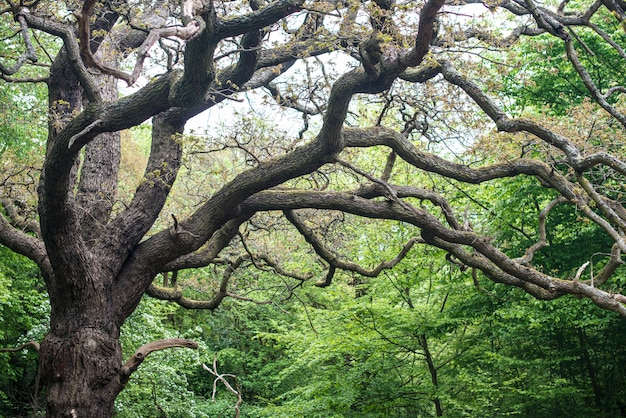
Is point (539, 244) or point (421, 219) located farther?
point (539, 244)

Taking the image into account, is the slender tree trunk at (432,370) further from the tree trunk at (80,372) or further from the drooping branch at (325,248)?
the tree trunk at (80,372)

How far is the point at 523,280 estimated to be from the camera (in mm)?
6637

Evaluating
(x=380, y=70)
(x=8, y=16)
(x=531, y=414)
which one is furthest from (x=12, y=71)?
(x=531, y=414)

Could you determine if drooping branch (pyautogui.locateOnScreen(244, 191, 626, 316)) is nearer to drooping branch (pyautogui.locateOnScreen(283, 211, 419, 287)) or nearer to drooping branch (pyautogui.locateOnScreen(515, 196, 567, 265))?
drooping branch (pyautogui.locateOnScreen(515, 196, 567, 265))

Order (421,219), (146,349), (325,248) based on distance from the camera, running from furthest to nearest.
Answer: (325,248)
(421,219)
(146,349)

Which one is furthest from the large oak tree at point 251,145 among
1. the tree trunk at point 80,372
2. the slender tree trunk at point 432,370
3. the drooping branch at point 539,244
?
the slender tree trunk at point 432,370

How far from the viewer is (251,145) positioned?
707cm

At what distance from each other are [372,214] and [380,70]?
66.2 inches

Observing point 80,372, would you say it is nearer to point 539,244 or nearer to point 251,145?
point 251,145

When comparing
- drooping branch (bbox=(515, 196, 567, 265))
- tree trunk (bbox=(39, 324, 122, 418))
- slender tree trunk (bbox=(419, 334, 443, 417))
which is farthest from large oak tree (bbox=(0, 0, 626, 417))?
slender tree trunk (bbox=(419, 334, 443, 417))

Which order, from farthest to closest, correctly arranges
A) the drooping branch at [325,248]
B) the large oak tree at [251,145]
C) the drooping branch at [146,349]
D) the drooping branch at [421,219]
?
the drooping branch at [325,248] < the drooping branch at [421,219] < the drooping branch at [146,349] < the large oak tree at [251,145]

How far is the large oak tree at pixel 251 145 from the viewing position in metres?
5.25

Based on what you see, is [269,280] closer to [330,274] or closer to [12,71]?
[330,274]

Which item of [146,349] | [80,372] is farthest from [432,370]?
[80,372]
